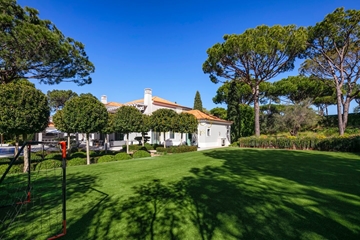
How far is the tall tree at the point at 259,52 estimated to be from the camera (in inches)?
671

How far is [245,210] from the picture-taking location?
383 centimetres

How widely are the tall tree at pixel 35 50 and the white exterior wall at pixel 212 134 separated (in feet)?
46.1

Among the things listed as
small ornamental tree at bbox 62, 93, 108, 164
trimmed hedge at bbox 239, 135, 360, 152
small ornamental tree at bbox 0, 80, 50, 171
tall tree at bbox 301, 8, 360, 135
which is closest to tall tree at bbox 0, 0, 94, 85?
small ornamental tree at bbox 0, 80, 50, 171

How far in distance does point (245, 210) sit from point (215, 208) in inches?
24.3

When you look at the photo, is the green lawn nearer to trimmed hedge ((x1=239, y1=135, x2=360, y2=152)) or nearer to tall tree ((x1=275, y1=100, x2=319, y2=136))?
trimmed hedge ((x1=239, y1=135, x2=360, y2=152))

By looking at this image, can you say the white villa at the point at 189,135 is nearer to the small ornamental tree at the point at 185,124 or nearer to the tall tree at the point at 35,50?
the small ornamental tree at the point at 185,124

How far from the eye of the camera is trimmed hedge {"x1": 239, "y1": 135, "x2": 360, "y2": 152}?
14273 millimetres

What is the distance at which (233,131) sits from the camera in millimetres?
26625

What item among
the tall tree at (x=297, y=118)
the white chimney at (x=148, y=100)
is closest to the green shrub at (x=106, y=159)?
the white chimney at (x=148, y=100)

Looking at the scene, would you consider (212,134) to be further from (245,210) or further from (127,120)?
(245,210)

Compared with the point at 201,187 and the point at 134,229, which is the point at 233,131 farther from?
the point at 134,229

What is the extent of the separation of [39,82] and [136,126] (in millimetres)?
6905

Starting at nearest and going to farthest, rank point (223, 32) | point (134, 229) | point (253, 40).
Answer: point (134, 229), point (253, 40), point (223, 32)

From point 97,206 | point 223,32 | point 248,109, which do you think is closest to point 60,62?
point 97,206
